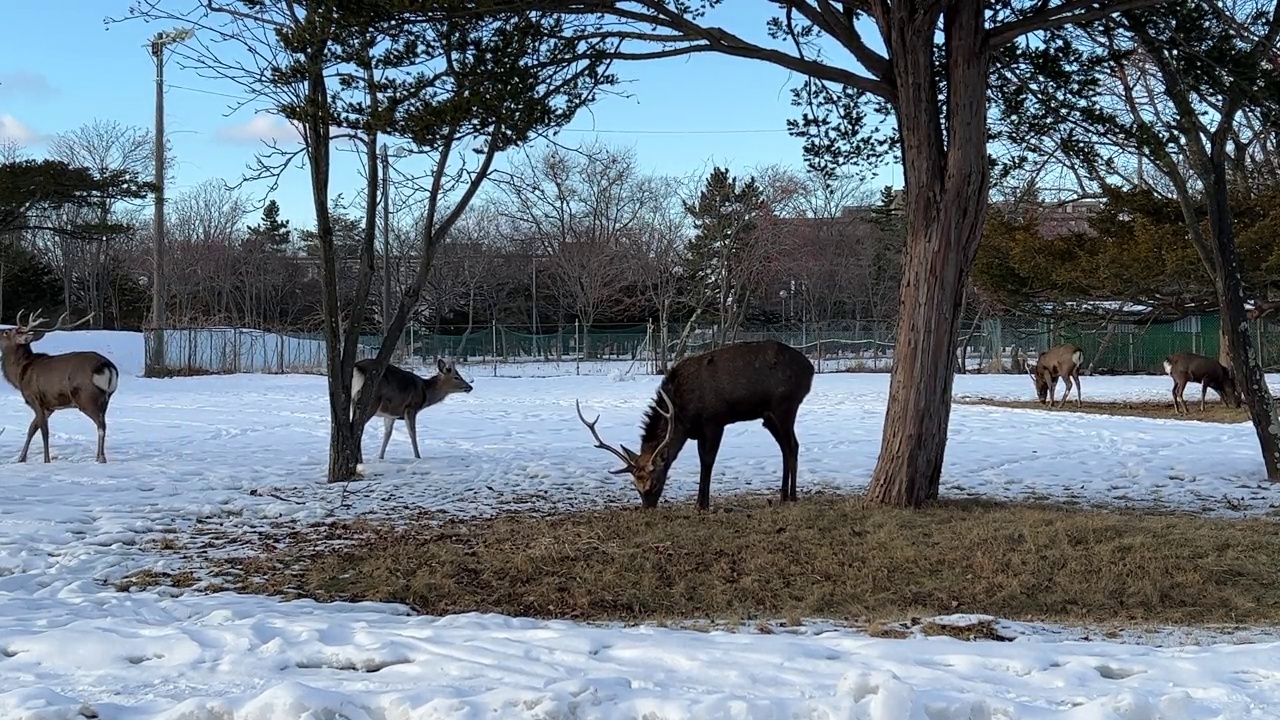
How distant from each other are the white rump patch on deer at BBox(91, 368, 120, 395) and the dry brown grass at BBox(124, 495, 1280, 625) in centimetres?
606

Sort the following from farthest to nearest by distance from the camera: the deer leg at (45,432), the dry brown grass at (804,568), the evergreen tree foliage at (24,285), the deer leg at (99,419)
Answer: the evergreen tree foliage at (24,285) → the deer leg at (99,419) → the deer leg at (45,432) → the dry brown grass at (804,568)

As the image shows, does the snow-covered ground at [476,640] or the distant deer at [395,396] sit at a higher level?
the distant deer at [395,396]

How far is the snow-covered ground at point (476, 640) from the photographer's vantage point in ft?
11.6

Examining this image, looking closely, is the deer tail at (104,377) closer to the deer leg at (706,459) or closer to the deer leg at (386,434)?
the deer leg at (386,434)

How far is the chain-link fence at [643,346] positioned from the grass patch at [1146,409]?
9185mm

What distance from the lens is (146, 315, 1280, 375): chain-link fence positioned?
34312mm

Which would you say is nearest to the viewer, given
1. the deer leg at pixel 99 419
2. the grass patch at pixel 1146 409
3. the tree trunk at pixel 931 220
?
the tree trunk at pixel 931 220

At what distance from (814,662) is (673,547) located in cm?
289

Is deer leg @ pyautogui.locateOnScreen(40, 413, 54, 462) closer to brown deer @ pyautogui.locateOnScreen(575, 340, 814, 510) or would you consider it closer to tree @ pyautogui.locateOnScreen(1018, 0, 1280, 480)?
brown deer @ pyautogui.locateOnScreen(575, 340, 814, 510)

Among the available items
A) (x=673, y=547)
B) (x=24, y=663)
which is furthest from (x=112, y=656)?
(x=673, y=547)

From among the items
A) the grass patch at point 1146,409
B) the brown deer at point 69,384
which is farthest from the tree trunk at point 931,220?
the grass patch at point 1146,409

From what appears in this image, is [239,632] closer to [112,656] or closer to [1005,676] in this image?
[112,656]

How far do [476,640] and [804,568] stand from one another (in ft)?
8.52

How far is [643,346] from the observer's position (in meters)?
40.5
